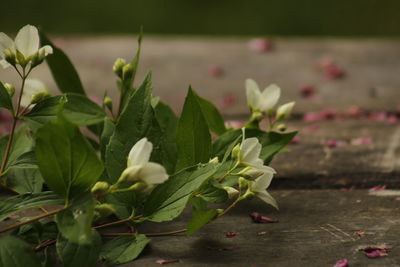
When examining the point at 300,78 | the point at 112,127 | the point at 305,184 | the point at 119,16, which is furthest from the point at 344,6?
the point at 112,127

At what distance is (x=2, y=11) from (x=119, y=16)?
0.46m

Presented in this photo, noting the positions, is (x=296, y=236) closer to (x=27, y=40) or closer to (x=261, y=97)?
(x=261, y=97)

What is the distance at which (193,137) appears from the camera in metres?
0.65

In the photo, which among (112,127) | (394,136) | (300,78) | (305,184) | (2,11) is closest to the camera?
(112,127)

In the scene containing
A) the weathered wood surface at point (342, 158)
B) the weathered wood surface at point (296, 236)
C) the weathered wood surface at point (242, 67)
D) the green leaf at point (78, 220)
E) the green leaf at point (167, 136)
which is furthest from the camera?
the weathered wood surface at point (242, 67)

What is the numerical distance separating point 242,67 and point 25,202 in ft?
2.91

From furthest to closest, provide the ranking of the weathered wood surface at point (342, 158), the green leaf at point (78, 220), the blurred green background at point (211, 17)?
the blurred green background at point (211, 17)
the weathered wood surface at point (342, 158)
the green leaf at point (78, 220)

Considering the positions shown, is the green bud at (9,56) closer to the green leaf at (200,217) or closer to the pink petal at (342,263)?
the green leaf at (200,217)

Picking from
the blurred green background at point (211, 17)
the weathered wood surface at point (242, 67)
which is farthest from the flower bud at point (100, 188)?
the blurred green background at point (211, 17)

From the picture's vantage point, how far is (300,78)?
1316 millimetres

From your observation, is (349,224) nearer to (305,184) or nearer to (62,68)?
(305,184)

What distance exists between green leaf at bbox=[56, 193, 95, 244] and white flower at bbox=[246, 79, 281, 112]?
29 centimetres

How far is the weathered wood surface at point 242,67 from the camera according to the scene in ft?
4.01

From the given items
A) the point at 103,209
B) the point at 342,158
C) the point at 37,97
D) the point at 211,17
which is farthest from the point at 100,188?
the point at 211,17
